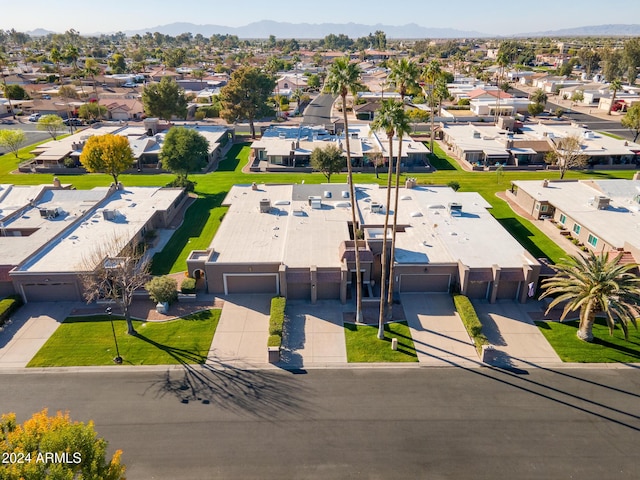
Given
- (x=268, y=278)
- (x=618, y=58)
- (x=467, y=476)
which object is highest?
(x=618, y=58)

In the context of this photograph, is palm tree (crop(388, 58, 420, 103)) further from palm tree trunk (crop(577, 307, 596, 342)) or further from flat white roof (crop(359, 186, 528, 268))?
palm tree trunk (crop(577, 307, 596, 342))

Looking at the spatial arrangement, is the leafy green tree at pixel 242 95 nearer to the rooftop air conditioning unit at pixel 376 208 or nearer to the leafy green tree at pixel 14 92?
the rooftop air conditioning unit at pixel 376 208

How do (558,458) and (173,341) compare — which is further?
(173,341)

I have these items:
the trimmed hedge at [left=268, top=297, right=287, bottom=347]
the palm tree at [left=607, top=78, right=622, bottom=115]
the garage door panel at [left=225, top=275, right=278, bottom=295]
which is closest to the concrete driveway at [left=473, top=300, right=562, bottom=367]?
the trimmed hedge at [left=268, top=297, right=287, bottom=347]

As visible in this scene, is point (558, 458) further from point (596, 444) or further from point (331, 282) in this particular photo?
point (331, 282)

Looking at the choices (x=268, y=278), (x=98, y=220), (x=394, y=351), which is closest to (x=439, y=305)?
(x=394, y=351)

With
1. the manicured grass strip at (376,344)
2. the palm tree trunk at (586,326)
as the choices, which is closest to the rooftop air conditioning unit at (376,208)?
the manicured grass strip at (376,344)

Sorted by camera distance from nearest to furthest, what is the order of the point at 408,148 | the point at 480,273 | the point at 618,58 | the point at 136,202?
the point at 480,273, the point at 136,202, the point at 408,148, the point at 618,58
